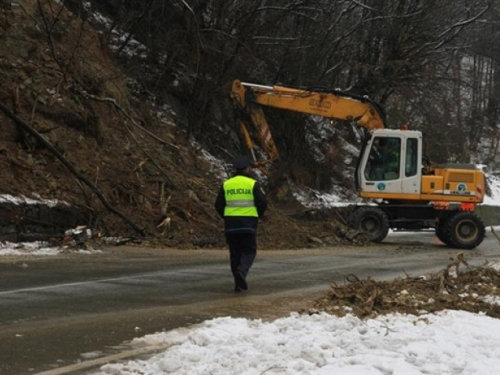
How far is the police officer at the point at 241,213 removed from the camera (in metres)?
10.1

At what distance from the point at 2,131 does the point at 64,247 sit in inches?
152

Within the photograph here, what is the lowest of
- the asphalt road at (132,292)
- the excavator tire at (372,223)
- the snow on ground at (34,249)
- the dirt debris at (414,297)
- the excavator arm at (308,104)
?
the asphalt road at (132,292)

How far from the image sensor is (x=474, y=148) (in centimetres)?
5419

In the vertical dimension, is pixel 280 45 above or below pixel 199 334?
above

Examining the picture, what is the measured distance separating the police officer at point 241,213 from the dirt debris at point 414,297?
5.36ft

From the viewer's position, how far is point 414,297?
8828 millimetres

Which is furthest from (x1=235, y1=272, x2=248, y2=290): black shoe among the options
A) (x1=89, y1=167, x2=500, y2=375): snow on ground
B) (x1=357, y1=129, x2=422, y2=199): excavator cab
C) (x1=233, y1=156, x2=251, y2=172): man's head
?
(x1=357, y1=129, x2=422, y2=199): excavator cab

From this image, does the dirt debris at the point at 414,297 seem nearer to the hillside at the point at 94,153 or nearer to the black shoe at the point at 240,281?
the black shoe at the point at 240,281

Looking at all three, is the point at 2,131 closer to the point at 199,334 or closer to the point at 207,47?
the point at 207,47

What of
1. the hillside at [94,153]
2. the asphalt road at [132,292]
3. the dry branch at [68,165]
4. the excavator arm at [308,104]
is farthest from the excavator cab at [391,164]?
the dry branch at [68,165]

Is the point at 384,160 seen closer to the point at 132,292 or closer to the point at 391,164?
the point at 391,164

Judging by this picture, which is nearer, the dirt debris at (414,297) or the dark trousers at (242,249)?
the dirt debris at (414,297)

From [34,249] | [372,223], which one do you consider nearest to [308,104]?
[372,223]

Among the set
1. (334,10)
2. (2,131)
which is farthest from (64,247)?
(334,10)
